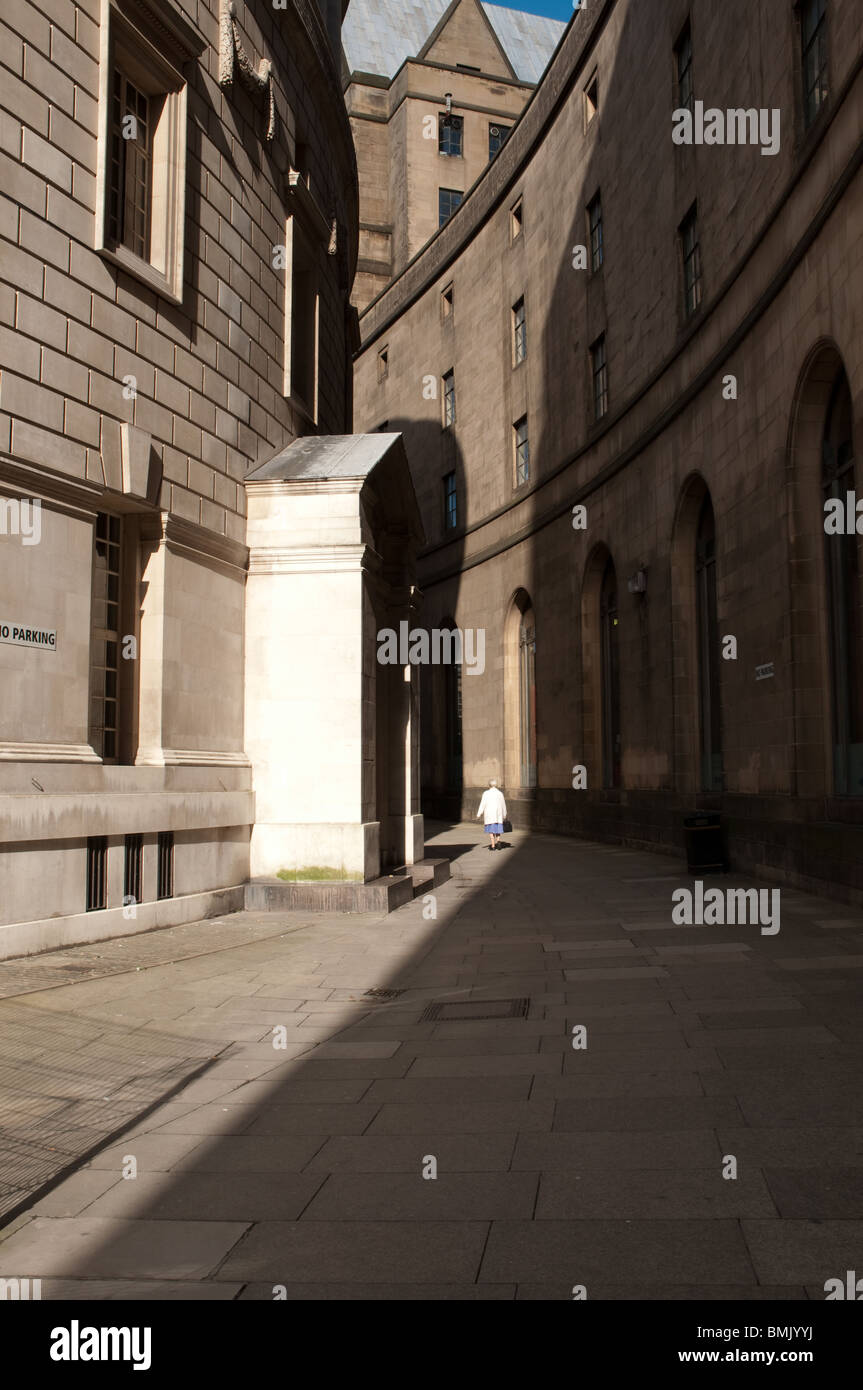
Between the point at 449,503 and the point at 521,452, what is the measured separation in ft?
20.1

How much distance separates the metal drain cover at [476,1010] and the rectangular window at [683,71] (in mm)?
18702

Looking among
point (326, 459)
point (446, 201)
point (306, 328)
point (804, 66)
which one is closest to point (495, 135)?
point (446, 201)

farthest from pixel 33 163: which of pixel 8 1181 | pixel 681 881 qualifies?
pixel 681 881

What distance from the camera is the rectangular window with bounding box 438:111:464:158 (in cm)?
4775

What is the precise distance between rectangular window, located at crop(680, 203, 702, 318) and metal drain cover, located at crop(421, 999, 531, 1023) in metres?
16.1

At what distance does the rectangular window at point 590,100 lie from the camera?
2767cm

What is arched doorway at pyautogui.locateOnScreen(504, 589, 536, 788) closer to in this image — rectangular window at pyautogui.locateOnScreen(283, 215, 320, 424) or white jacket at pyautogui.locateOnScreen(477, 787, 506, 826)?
white jacket at pyautogui.locateOnScreen(477, 787, 506, 826)

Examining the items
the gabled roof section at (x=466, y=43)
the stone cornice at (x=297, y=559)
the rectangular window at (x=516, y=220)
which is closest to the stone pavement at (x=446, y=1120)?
the stone cornice at (x=297, y=559)

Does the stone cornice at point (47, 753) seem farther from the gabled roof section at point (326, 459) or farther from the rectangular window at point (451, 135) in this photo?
the rectangular window at point (451, 135)

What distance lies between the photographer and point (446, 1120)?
18.8ft

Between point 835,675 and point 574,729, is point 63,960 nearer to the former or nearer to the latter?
point 835,675

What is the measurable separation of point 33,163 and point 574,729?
802 inches

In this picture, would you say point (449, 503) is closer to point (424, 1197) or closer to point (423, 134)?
point (423, 134)

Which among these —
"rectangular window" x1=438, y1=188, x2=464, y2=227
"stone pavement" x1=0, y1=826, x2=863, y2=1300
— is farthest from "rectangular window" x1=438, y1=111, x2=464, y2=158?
"stone pavement" x1=0, y1=826, x2=863, y2=1300
